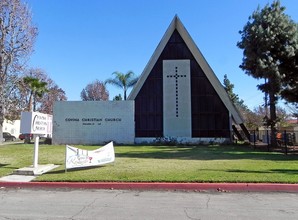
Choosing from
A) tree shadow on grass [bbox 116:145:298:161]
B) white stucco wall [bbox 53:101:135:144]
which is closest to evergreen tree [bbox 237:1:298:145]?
tree shadow on grass [bbox 116:145:298:161]

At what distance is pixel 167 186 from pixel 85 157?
3981 mm

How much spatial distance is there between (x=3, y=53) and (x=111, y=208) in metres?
26.2

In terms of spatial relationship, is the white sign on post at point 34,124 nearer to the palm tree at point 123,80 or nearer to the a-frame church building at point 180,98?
the a-frame church building at point 180,98

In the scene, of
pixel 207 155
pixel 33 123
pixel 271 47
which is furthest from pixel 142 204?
pixel 271 47

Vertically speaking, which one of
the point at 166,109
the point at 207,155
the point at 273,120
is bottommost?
the point at 207,155

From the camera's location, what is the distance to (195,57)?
32125 mm

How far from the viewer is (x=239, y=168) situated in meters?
12.6

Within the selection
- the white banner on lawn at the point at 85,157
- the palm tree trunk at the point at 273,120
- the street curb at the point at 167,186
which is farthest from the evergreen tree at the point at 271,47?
the street curb at the point at 167,186

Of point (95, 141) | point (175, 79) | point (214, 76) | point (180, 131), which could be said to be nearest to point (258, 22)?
point (214, 76)

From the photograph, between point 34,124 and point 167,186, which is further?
point 34,124

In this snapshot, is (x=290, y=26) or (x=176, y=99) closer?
(x=290, y=26)

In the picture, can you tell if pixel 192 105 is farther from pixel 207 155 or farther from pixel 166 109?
pixel 207 155

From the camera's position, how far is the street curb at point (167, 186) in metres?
9.47

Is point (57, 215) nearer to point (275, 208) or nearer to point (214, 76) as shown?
point (275, 208)
